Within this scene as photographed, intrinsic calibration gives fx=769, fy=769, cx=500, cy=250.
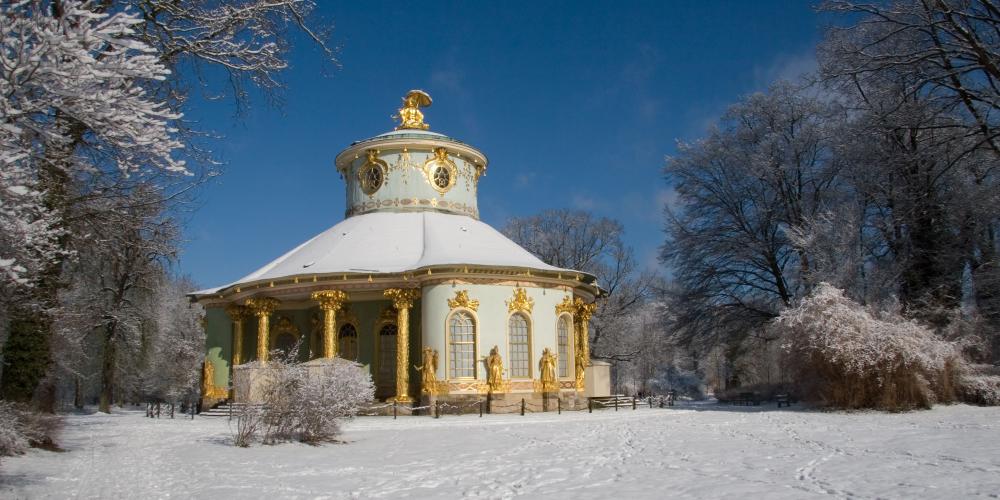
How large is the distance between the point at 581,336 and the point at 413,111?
11.2 metres

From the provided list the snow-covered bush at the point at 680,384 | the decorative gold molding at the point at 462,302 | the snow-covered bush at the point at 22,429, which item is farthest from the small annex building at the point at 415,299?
the snow-covered bush at the point at 680,384

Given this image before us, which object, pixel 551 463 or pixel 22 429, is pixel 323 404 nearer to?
pixel 22 429

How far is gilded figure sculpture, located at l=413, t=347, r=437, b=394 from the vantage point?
22.7 meters

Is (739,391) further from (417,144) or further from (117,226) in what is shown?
(117,226)

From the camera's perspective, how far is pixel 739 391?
3438 centimetres

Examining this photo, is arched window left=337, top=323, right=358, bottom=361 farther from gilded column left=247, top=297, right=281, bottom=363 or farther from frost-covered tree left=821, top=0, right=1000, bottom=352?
frost-covered tree left=821, top=0, right=1000, bottom=352

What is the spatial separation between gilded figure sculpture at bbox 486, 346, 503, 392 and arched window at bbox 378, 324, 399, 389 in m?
3.92

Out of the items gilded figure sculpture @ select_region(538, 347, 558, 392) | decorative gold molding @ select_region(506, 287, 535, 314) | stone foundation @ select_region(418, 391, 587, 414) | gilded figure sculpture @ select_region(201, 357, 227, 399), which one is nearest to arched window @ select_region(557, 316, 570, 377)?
gilded figure sculpture @ select_region(538, 347, 558, 392)

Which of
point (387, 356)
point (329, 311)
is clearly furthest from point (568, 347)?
point (329, 311)

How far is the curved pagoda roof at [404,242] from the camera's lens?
23641 millimetres

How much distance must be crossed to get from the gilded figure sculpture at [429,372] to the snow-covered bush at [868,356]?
10.2 meters

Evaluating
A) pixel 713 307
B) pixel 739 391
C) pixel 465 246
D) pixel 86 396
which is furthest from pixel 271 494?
pixel 86 396

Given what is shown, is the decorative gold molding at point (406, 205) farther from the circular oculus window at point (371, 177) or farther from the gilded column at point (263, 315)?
the gilded column at point (263, 315)

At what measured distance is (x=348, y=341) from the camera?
2583 centimetres
